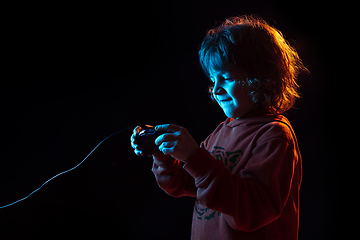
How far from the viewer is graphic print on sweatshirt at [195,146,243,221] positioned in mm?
568

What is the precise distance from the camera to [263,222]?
0.46 meters

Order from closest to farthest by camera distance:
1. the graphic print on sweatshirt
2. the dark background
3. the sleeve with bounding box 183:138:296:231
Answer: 1. the sleeve with bounding box 183:138:296:231
2. the graphic print on sweatshirt
3. the dark background

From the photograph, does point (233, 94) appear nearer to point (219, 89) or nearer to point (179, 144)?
point (219, 89)

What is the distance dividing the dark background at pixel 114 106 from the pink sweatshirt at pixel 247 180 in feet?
1.69

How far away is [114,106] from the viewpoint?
1.10 m

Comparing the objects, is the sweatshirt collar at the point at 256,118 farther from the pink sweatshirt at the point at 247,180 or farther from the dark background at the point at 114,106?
the dark background at the point at 114,106

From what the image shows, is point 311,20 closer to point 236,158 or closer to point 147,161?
point 236,158

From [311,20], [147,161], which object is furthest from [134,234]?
[311,20]

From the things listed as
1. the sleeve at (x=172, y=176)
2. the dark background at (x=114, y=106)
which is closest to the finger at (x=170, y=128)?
the sleeve at (x=172, y=176)

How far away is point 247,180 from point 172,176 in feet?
0.86

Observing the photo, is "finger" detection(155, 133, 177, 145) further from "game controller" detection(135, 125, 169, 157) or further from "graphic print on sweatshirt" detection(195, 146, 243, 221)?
"graphic print on sweatshirt" detection(195, 146, 243, 221)

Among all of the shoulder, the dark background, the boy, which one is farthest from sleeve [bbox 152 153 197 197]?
the dark background

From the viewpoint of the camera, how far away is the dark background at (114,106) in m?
0.98

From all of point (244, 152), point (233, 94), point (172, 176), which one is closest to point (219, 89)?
point (233, 94)
